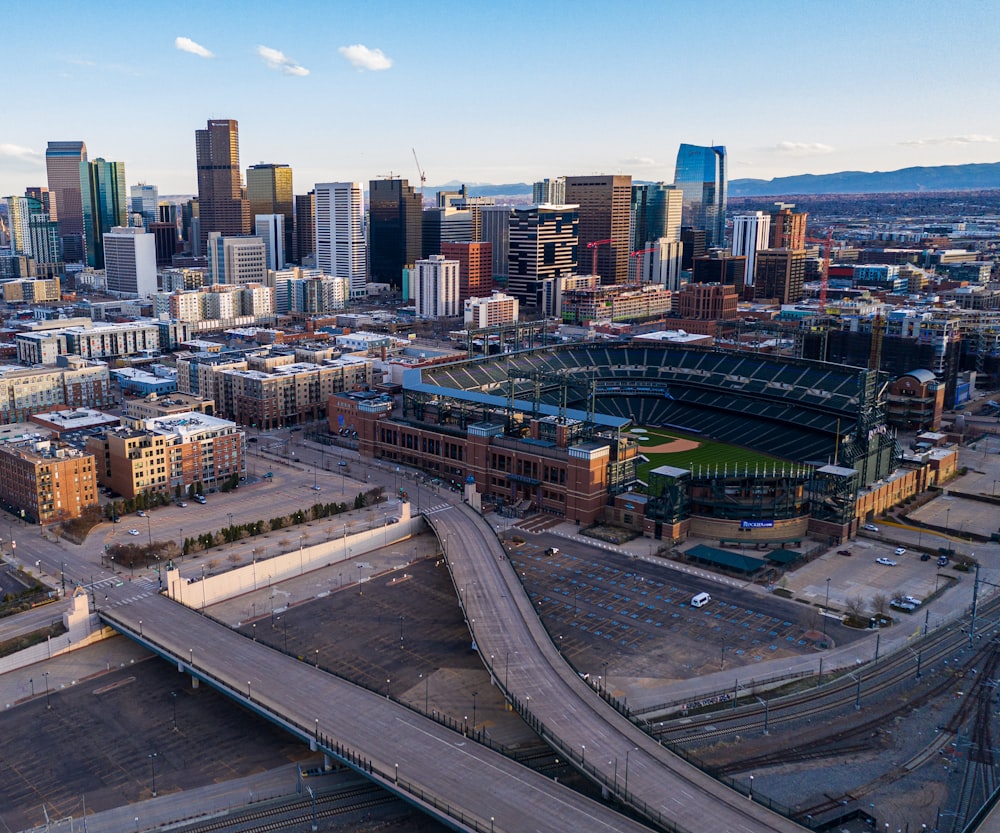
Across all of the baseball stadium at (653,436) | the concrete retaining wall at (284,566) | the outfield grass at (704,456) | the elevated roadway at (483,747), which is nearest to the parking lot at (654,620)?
the elevated roadway at (483,747)

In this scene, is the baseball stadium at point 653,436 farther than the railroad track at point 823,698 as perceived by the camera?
Yes

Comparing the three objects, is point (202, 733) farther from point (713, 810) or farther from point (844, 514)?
point (844, 514)

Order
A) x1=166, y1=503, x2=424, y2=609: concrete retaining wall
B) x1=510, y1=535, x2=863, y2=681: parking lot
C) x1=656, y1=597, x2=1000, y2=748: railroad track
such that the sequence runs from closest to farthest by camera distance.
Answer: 1. x1=656, y1=597, x2=1000, y2=748: railroad track
2. x1=510, y1=535, x2=863, y2=681: parking lot
3. x1=166, y1=503, x2=424, y2=609: concrete retaining wall

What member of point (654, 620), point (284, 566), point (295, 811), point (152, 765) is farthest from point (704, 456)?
point (152, 765)

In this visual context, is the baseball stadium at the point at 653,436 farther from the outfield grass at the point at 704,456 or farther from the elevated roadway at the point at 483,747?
the elevated roadway at the point at 483,747

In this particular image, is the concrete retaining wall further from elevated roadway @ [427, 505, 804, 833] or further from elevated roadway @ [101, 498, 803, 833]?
elevated roadway @ [427, 505, 804, 833]

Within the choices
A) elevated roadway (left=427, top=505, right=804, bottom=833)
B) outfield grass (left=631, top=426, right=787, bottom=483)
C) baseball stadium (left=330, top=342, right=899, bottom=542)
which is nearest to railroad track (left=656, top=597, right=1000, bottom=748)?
elevated roadway (left=427, top=505, right=804, bottom=833)

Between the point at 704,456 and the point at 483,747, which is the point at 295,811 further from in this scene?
the point at 704,456

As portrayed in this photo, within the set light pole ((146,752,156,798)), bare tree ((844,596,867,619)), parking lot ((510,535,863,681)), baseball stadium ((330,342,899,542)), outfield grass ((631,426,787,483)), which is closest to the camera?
light pole ((146,752,156,798))

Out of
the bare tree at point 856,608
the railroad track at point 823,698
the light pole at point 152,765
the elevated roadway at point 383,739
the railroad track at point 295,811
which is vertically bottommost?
the railroad track at point 295,811
